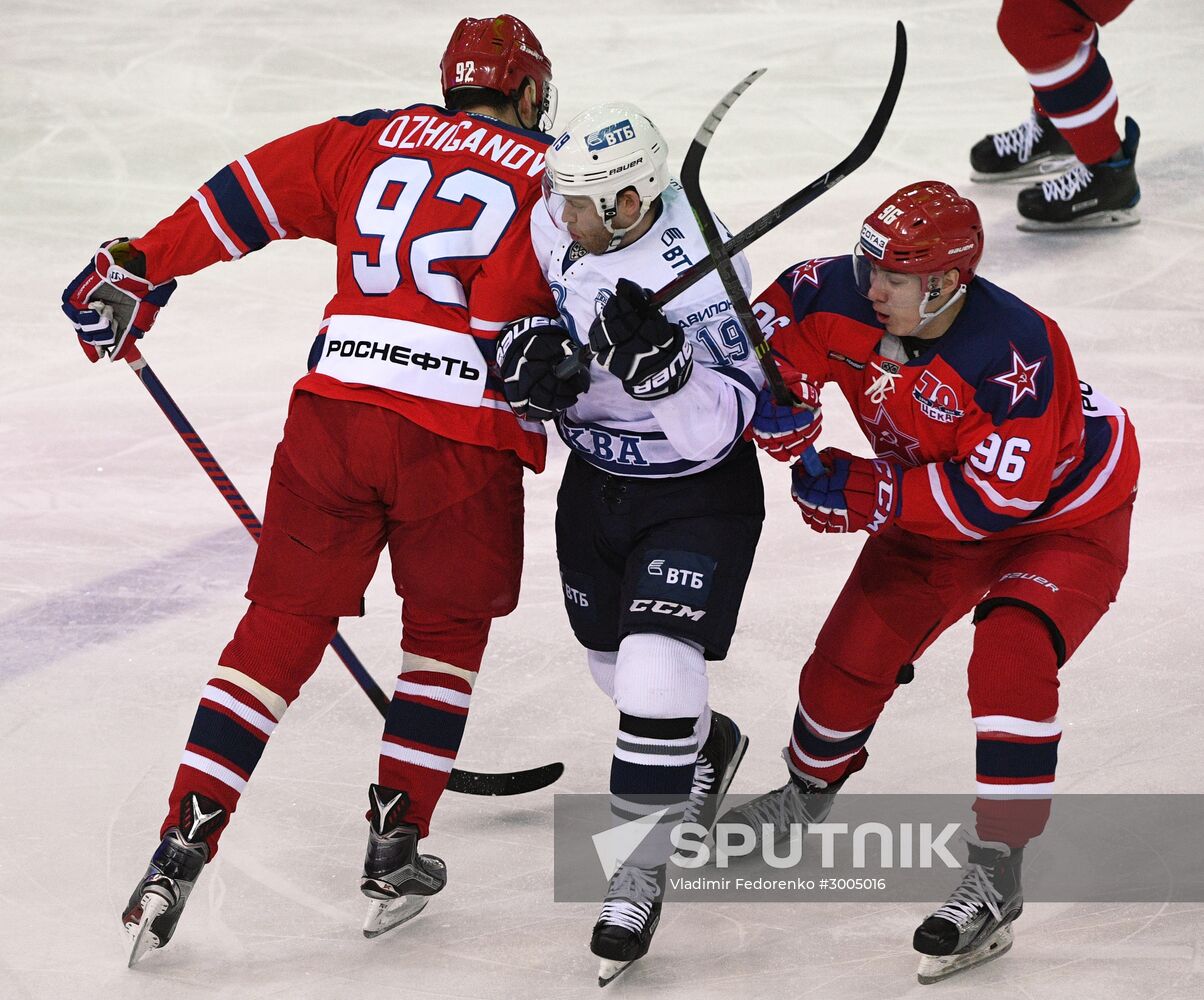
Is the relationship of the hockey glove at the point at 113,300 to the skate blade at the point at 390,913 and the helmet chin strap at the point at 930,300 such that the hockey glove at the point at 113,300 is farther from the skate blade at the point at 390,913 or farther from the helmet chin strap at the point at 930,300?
the helmet chin strap at the point at 930,300

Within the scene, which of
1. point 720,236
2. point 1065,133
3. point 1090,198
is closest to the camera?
point 720,236

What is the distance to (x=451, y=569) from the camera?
261cm

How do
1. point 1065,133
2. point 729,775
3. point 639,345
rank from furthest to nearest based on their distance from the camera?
1. point 1065,133
2. point 729,775
3. point 639,345

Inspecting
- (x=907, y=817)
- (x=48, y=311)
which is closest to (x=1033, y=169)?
(x=48, y=311)

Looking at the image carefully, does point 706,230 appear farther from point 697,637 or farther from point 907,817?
point 907,817

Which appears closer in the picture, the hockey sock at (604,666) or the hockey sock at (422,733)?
the hockey sock at (422,733)

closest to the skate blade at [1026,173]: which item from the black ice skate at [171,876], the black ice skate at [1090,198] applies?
the black ice skate at [1090,198]

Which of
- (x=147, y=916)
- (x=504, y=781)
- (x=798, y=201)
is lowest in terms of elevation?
(x=504, y=781)

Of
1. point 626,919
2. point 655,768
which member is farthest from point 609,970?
point 655,768

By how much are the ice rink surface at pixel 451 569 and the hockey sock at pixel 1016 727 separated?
0.81 feet

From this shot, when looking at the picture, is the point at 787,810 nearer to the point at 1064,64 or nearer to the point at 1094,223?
the point at 1064,64

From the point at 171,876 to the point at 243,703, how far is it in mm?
267

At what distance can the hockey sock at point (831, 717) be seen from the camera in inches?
107

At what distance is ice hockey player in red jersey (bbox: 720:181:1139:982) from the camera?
2449mm
